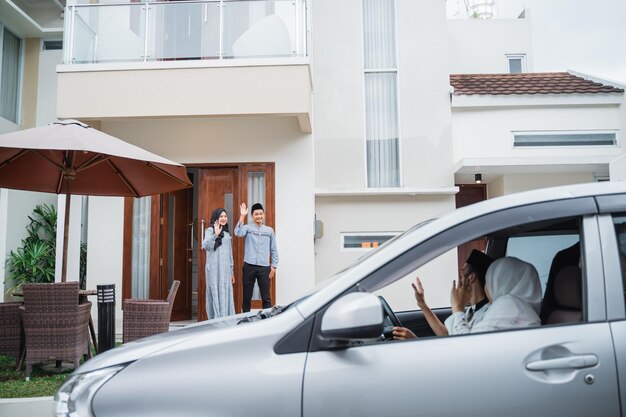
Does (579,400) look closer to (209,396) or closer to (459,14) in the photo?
(209,396)

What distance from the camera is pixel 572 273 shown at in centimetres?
264

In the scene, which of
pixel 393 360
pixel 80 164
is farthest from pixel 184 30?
pixel 393 360

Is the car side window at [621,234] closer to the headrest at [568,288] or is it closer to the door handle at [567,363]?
the headrest at [568,288]

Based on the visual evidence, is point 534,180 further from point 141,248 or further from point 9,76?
point 9,76

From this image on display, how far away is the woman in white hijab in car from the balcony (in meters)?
5.88

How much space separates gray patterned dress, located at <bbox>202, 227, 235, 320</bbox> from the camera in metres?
7.82

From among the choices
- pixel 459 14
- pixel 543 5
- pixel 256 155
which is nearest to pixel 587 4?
pixel 543 5

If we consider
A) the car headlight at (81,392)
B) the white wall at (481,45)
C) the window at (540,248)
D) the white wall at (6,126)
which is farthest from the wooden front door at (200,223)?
the white wall at (481,45)

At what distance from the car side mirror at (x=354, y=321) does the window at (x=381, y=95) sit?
849 centimetres

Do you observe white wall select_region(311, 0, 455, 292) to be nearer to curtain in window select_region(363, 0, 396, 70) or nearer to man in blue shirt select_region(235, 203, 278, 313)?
curtain in window select_region(363, 0, 396, 70)

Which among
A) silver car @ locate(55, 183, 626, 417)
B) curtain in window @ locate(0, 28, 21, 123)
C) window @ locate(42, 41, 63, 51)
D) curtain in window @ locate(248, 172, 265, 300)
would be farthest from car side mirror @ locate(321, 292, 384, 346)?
window @ locate(42, 41, 63, 51)

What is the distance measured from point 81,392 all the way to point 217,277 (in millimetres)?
5687

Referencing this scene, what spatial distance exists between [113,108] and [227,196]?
233 cm

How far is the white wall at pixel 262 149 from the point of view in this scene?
896 cm
